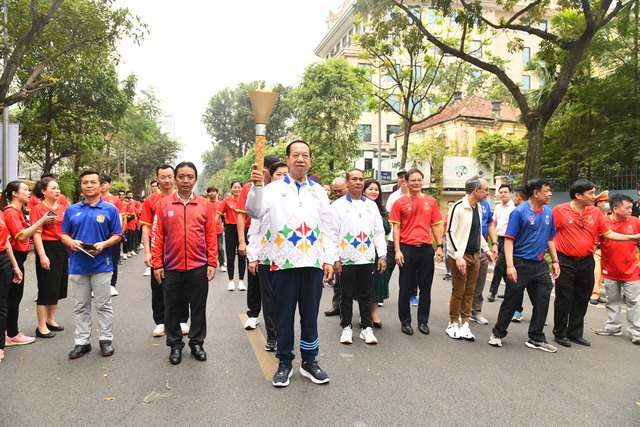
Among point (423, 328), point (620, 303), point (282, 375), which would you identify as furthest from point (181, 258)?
point (620, 303)

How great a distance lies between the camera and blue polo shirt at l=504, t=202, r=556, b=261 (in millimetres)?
5293

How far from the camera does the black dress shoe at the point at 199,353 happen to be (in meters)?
4.75

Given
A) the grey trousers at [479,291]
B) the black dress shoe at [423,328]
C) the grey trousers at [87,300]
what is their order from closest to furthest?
the grey trousers at [87,300]
the black dress shoe at [423,328]
the grey trousers at [479,291]

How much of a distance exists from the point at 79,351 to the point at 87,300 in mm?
523

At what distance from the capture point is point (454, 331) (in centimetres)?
575

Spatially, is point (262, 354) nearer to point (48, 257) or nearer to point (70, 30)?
point (48, 257)

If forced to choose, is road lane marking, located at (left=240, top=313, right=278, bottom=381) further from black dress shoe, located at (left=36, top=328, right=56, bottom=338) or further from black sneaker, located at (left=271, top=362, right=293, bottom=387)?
black dress shoe, located at (left=36, top=328, right=56, bottom=338)

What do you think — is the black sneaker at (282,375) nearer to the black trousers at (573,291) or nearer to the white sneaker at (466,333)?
the white sneaker at (466,333)

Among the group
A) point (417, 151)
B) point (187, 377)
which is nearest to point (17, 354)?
point (187, 377)

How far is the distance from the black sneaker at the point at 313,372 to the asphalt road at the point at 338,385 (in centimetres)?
8

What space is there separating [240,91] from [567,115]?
4077 cm

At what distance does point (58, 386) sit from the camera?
4.12m

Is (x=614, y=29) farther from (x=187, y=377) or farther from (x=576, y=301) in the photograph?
(x=187, y=377)

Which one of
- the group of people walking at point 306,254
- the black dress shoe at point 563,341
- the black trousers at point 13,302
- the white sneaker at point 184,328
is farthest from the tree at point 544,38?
the black trousers at point 13,302
